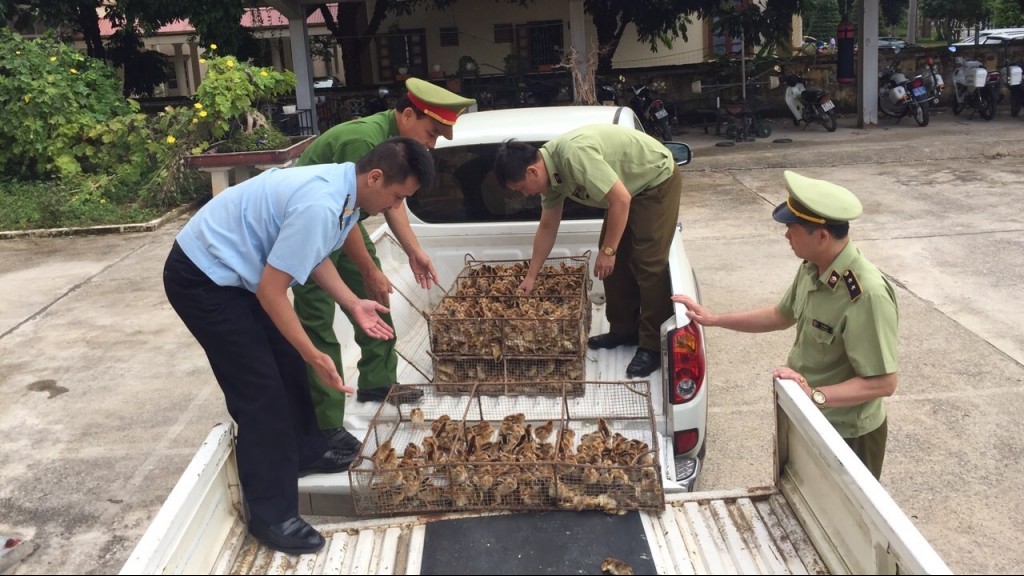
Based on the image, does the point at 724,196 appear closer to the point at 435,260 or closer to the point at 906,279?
the point at 906,279

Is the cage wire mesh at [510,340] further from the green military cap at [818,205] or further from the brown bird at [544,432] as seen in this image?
the green military cap at [818,205]

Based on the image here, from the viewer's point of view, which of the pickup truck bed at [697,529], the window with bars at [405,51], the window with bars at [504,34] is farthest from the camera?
the window with bars at [405,51]

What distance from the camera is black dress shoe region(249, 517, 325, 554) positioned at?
104 inches

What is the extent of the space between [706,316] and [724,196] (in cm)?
757

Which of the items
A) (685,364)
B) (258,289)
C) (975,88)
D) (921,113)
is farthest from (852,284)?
(975,88)

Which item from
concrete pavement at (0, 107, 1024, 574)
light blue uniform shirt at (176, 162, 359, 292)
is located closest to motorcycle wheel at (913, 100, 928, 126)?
concrete pavement at (0, 107, 1024, 574)

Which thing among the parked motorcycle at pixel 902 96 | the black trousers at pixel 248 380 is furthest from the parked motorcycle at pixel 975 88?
the black trousers at pixel 248 380

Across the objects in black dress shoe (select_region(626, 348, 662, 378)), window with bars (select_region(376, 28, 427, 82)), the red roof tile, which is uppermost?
the red roof tile

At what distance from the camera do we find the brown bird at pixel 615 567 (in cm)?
246

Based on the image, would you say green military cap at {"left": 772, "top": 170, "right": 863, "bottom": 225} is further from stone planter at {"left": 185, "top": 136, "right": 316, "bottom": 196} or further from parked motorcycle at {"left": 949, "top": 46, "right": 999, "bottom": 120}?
parked motorcycle at {"left": 949, "top": 46, "right": 999, "bottom": 120}

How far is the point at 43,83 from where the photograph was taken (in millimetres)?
11625

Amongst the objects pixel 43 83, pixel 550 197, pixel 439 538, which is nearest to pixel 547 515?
pixel 439 538

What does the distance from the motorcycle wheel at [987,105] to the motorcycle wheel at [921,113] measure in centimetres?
117

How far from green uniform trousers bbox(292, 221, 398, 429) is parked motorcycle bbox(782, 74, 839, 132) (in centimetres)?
1259
